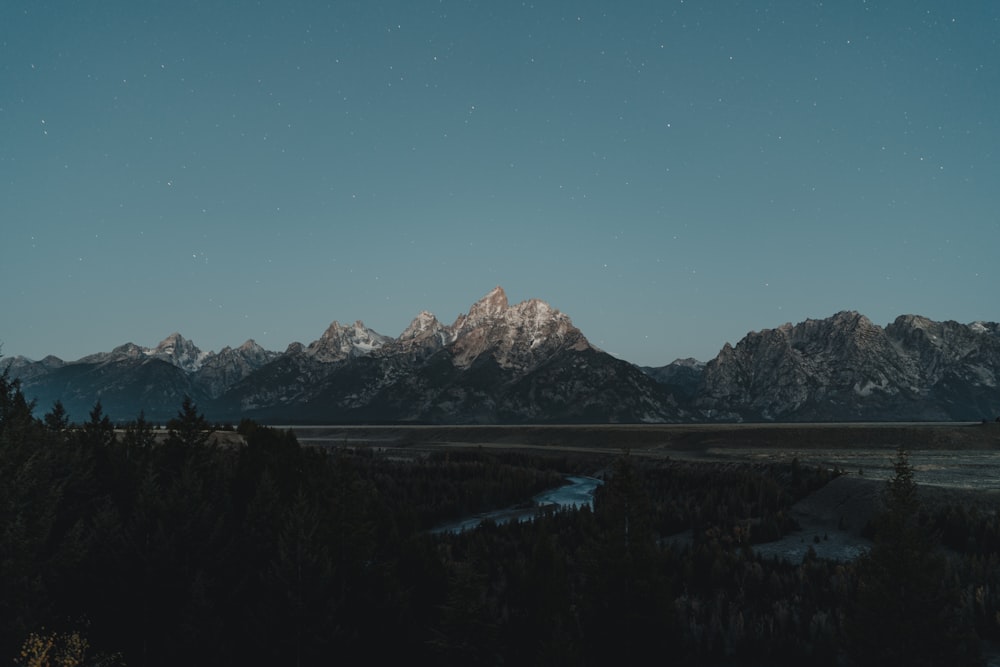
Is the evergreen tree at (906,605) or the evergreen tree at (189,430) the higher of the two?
the evergreen tree at (189,430)

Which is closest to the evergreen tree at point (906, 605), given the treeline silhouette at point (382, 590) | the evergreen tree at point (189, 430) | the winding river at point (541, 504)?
the treeline silhouette at point (382, 590)

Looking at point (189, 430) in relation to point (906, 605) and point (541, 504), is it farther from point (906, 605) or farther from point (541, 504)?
point (906, 605)

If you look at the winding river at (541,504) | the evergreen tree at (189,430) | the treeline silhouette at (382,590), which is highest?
the evergreen tree at (189,430)

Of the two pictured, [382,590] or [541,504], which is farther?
[541,504]

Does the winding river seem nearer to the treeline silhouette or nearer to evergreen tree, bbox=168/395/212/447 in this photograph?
evergreen tree, bbox=168/395/212/447

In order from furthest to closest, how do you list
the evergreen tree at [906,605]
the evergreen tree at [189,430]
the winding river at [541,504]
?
1. the winding river at [541,504]
2. the evergreen tree at [189,430]
3. the evergreen tree at [906,605]

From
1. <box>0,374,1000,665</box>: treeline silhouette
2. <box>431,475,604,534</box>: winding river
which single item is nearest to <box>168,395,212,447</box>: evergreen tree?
<box>0,374,1000,665</box>: treeline silhouette

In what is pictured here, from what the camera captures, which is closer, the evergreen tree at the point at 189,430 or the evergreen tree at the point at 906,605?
the evergreen tree at the point at 906,605

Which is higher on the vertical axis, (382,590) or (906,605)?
(906,605)

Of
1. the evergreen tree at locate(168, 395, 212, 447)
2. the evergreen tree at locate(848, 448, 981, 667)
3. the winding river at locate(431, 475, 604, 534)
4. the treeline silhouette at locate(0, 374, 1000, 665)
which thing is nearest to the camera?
the evergreen tree at locate(848, 448, 981, 667)

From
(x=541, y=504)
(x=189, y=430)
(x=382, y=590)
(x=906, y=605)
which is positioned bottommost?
(x=541, y=504)

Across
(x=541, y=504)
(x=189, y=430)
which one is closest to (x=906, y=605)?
(x=189, y=430)

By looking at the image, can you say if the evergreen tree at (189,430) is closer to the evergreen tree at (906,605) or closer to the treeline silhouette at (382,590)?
the treeline silhouette at (382,590)

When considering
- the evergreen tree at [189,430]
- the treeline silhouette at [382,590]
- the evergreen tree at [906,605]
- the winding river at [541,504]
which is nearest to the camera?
the evergreen tree at [906,605]
